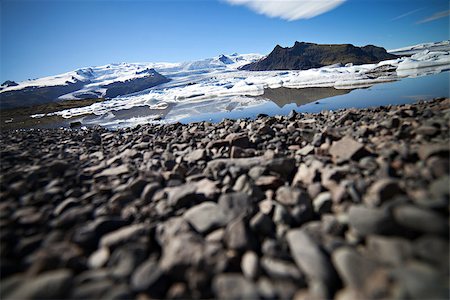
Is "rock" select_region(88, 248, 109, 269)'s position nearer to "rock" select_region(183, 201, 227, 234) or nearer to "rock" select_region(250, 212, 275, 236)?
"rock" select_region(183, 201, 227, 234)

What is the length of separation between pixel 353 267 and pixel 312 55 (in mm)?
63690

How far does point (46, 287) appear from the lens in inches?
38.7

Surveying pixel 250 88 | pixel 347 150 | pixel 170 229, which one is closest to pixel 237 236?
pixel 170 229

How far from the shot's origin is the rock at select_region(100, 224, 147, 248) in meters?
1.28

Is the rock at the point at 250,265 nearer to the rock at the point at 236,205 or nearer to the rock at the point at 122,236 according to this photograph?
the rock at the point at 236,205

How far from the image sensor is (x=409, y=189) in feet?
4.21

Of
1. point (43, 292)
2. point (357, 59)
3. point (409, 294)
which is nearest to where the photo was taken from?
point (409, 294)

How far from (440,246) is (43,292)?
161cm

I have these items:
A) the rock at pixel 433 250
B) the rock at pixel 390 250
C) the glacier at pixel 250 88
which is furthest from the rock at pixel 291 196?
the glacier at pixel 250 88

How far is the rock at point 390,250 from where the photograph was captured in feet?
3.14

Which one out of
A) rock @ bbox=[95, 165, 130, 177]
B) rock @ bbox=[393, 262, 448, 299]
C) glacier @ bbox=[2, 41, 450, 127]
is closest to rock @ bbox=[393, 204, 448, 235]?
rock @ bbox=[393, 262, 448, 299]

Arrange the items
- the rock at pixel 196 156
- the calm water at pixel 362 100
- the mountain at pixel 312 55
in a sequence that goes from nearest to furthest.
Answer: the rock at pixel 196 156, the calm water at pixel 362 100, the mountain at pixel 312 55

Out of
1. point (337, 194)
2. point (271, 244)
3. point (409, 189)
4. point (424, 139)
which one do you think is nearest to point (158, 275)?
point (271, 244)

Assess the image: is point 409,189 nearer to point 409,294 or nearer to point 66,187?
point 409,294
